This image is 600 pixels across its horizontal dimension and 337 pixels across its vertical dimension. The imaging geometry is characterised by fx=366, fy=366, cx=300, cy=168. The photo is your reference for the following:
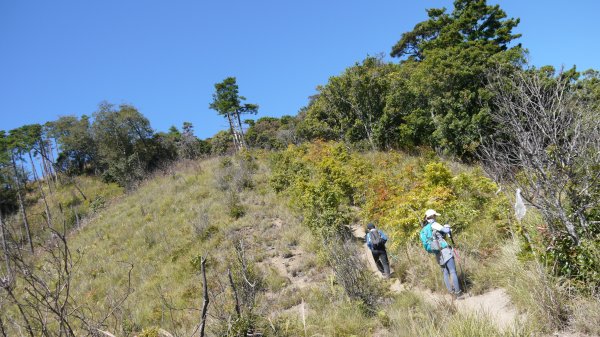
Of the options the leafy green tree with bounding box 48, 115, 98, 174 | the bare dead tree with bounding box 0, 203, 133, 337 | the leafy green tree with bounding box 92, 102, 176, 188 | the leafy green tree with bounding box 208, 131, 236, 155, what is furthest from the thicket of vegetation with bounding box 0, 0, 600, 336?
the leafy green tree with bounding box 208, 131, 236, 155

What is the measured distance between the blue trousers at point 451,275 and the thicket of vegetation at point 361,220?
0.32 m

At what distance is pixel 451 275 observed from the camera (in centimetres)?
620

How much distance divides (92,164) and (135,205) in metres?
26.4

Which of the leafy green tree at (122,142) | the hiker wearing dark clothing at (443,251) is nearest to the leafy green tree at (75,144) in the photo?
the leafy green tree at (122,142)

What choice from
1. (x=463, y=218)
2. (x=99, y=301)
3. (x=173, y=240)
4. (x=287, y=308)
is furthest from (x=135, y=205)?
(x=463, y=218)

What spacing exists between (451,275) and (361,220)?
5.52 meters

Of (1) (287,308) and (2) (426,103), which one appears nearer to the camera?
(1) (287,308)

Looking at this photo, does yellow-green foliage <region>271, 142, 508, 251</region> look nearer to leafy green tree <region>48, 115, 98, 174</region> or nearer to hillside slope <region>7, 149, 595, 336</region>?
hillside slope <region>7, 149, 595, 336</region>

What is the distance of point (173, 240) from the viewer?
12.9m

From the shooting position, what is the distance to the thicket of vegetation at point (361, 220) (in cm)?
443

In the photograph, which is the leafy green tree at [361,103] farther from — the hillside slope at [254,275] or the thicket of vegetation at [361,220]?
the hillside slope at [254,275]

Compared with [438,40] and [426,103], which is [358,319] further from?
[438,40]

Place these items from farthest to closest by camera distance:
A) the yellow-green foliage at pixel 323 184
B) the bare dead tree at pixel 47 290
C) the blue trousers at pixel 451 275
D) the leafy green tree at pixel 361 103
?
the leafy green tree at pixel 361 103 → the yellow-green foliage at pixel 323 184 → the blue trousers at pixel 451 275 → the bare dead tree at pixel 47 290

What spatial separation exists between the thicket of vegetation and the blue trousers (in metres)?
0.32
